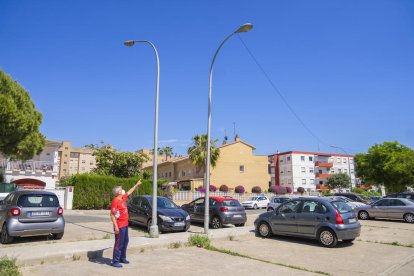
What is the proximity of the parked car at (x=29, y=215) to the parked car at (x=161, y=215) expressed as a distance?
12.7 feet

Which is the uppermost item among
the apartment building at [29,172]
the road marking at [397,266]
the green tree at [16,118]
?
the green tree at [16,118]

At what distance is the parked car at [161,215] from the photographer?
539 inches

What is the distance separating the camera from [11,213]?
→ 10242mm

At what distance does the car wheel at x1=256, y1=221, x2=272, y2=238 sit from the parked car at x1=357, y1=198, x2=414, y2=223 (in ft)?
36.7

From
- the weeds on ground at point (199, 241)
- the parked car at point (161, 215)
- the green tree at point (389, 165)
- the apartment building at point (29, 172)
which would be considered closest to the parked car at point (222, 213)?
the parked car at point (161, 215)

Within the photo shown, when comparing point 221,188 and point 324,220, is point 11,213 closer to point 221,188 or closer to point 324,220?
point 324,220

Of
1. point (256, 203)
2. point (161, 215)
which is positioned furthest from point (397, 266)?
point (256, 203)

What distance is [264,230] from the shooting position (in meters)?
13.1

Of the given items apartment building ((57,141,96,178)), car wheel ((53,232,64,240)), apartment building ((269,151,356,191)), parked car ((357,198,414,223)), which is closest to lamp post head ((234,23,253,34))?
car wheel ((53,232,64,240))

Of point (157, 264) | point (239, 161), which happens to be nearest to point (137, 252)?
point (157, 264)

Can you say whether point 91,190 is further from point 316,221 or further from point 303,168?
point 303,168

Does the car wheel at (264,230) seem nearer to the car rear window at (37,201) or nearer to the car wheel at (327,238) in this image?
the car wheel at (327,238)

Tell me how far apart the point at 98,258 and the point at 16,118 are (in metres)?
15.8

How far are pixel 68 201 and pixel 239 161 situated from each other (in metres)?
29.5
